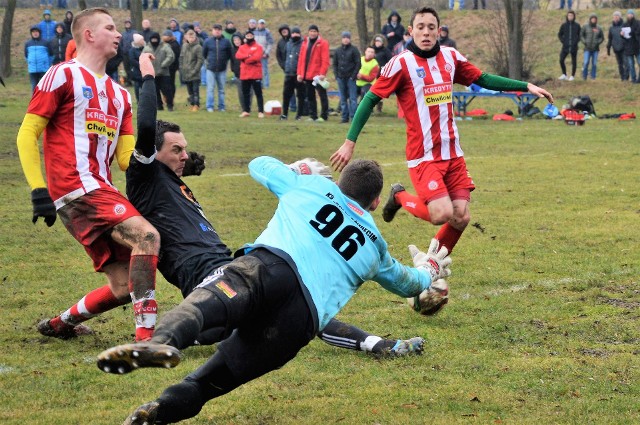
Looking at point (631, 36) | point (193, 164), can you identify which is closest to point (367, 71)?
point (631, 36)

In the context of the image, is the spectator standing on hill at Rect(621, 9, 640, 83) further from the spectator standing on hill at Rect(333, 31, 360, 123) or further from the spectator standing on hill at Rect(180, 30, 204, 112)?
the spectator standing on hill at Rect(180, 30, 204, 112)

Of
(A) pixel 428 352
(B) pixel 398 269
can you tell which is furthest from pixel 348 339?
(B) pixel 398 269

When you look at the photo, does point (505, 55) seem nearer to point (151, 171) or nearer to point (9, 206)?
point (9, 206)

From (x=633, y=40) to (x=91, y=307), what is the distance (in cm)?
2686

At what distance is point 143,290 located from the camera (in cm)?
587

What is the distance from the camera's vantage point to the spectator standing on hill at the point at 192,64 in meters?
25.5

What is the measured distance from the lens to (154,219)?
19.7 ft

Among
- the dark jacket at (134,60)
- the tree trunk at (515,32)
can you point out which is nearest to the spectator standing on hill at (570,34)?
the tree trunk at (515,32)

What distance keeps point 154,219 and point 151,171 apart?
0.95 ft

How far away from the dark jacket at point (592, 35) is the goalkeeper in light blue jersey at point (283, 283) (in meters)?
28.1

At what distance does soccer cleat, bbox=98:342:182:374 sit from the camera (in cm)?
394

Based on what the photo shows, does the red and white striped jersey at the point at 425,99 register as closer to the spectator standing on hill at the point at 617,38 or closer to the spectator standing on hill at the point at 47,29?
the spectator standing on hill at the point at 47,29

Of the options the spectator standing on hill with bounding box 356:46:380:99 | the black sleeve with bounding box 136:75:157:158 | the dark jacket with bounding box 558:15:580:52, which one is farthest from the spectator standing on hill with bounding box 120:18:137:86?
the black sleeve with bounding box 136:75:157:158

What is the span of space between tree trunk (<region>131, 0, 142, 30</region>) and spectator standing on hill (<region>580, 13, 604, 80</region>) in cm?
1374
